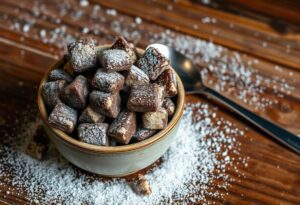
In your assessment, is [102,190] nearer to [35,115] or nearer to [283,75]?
[35,115]

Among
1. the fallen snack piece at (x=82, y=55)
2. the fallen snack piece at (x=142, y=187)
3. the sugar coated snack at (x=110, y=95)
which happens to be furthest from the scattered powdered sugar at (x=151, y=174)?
the fallen snack piece at (x=82, y=55)

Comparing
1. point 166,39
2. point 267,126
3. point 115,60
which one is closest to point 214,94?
point 267,126

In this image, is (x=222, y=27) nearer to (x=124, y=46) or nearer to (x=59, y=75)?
(x=124, y=46)

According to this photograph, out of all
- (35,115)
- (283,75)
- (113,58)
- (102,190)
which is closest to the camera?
(113,58)

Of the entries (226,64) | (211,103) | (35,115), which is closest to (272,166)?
(211,103)

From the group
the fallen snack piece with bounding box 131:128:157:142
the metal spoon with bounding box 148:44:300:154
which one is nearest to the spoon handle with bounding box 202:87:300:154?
the metal spoon with bounding box 148:44:300:154

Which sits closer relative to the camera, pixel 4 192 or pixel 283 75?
pixel 4 192

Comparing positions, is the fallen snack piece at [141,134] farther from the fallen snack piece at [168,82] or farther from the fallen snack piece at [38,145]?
the fallen snack piece at [38,145]
